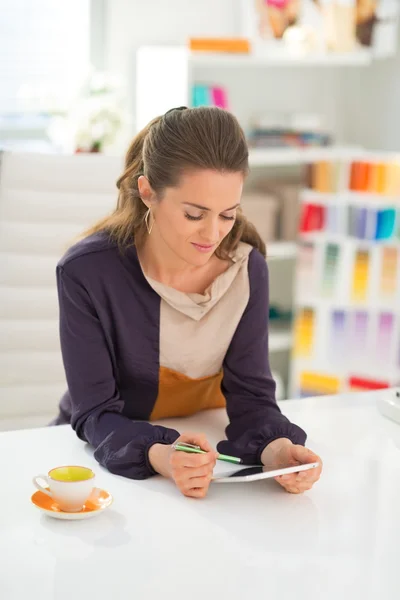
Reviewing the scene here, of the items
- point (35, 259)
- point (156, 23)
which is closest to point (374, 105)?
point (156, 23)

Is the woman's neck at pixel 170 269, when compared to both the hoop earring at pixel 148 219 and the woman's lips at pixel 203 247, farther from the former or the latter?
the woman's lips at pixel 203 247

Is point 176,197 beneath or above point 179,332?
above

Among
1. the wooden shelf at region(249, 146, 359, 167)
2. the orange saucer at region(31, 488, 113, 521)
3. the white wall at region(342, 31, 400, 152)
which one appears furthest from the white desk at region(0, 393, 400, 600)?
the white wall at region(342, 31, 400, 152)

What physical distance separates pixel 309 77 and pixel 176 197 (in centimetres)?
255

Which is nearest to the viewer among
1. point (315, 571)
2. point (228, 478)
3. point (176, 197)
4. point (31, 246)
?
point (315, 571)

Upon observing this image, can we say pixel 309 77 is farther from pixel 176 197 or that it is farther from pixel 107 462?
pixel 107 462

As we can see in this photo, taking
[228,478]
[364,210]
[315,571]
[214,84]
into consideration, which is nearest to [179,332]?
[228,478]

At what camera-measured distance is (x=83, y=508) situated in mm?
1208

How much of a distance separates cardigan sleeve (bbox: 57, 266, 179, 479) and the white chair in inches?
21.0

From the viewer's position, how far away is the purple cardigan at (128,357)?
1470 mm

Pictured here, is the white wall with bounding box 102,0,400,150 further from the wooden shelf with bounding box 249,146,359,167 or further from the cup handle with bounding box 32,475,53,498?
the cup handle with bounding box 32,475,53,498

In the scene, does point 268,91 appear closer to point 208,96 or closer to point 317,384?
point 208,96

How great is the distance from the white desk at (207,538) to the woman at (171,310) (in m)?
0.07

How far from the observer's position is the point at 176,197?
4.79 ft
